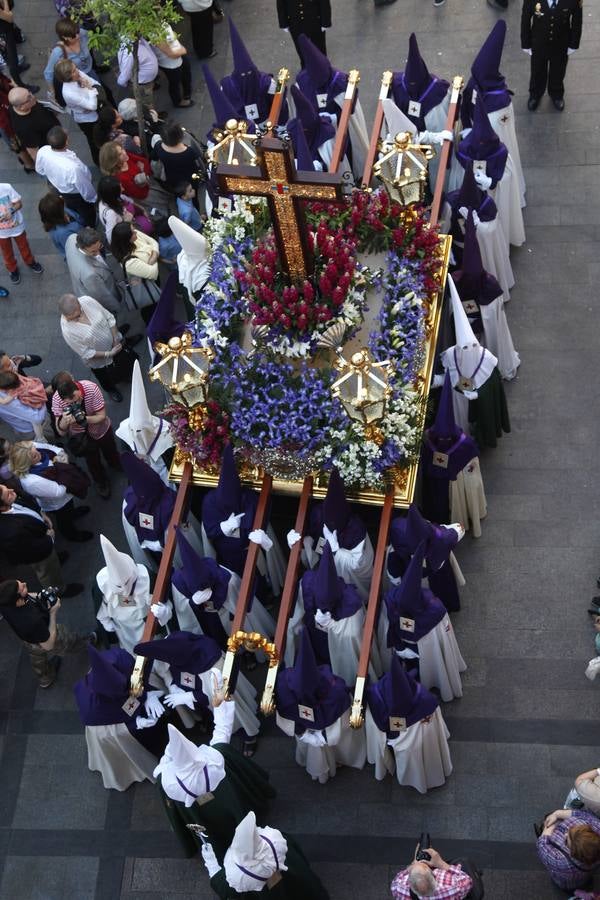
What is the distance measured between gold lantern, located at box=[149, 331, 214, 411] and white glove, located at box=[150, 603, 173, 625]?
152cm

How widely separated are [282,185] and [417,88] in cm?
333

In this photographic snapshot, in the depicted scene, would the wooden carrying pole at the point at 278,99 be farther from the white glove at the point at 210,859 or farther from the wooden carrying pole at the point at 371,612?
the white glove at the point at 210,859

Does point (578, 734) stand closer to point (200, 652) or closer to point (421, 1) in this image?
point (200, 652)

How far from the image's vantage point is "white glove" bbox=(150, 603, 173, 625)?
8.87 metres

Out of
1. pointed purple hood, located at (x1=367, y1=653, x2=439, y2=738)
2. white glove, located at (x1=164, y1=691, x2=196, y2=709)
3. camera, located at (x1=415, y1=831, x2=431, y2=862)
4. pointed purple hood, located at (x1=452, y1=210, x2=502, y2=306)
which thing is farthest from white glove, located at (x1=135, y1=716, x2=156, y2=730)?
pointed purple hood, located at (x1=452, y1=210, x2=502, y2=306)

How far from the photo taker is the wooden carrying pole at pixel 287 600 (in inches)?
330

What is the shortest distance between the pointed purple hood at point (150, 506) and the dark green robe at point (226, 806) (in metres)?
1.89

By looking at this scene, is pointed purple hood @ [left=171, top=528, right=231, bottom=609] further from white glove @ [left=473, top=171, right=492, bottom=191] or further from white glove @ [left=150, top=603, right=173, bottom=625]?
white glove @ [left=473, top=171, right=492, bottom=191]

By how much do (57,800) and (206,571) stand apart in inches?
87.0

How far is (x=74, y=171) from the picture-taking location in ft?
38.1

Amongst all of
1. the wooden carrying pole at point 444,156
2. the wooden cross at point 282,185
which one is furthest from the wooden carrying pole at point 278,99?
the wooden cross at point 282,185

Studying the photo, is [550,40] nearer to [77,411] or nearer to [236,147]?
[236,147]

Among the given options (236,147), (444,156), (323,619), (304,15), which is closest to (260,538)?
(323,619)

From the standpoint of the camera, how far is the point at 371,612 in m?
8.65
